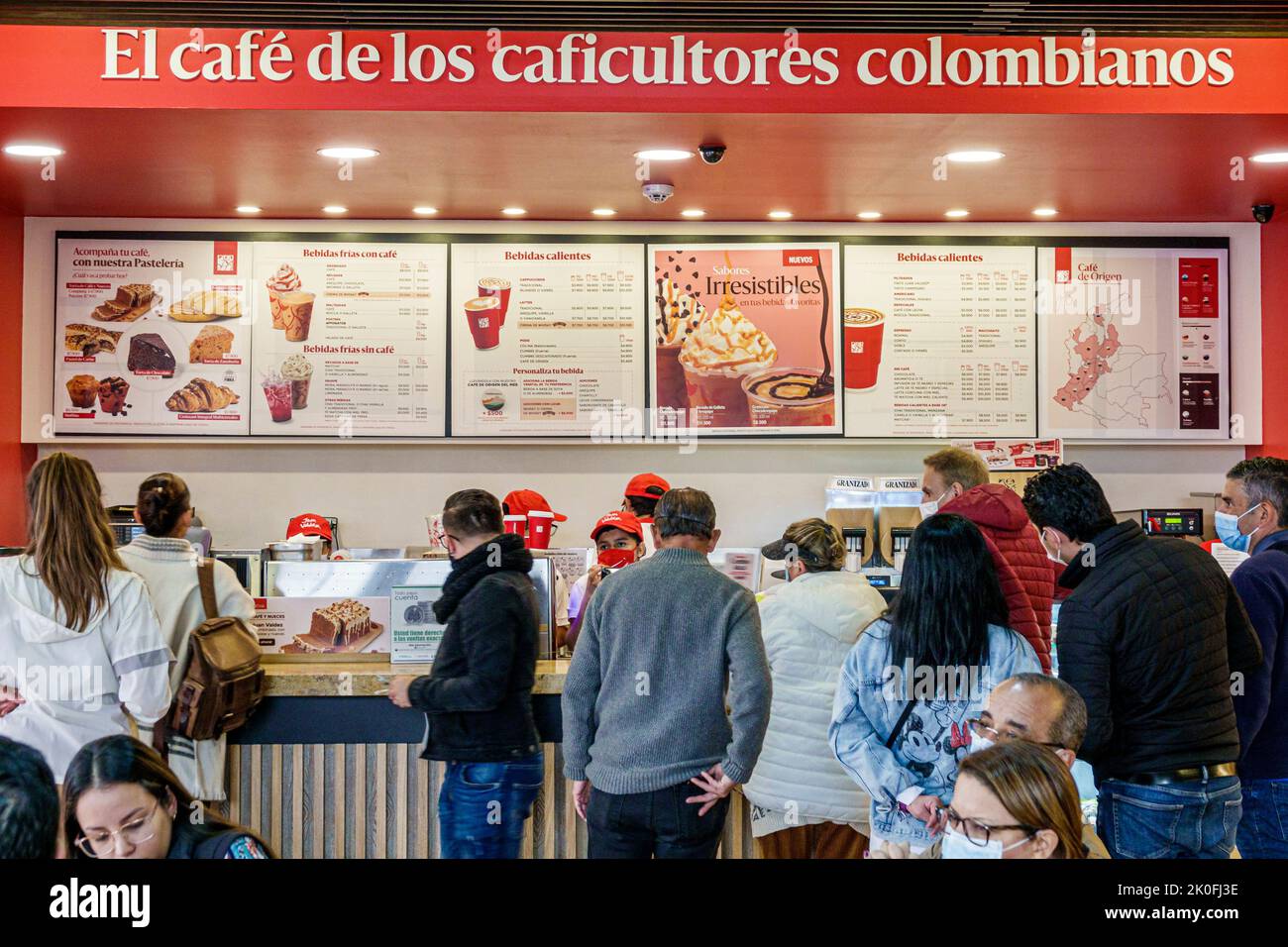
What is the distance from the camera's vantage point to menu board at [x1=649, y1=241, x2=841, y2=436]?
17.9 ft

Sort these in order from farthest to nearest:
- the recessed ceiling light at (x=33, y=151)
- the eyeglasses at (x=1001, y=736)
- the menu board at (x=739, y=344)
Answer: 1. the menu board at (x=739, y=344)
2. the recessed ceiling light at (x=33, y=151)
3. the eyeglasses at (x=1001, y=736)

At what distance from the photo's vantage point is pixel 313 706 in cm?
339

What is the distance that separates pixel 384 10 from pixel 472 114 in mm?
394

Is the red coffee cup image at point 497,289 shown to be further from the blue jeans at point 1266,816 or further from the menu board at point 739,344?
the blue jeans at point 1266,816

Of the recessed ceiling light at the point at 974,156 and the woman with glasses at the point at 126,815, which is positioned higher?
the recessed ceiling light at the point at 974,156

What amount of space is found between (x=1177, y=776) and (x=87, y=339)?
15.7 feet

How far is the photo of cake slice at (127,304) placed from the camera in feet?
17.6

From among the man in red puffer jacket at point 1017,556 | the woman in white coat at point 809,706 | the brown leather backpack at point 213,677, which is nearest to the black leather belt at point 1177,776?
the man in red puffer jacket at point 1017,556

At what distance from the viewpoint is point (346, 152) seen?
4207mm

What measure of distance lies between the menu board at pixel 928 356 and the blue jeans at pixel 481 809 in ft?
9.72

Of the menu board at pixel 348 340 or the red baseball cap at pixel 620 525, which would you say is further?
the menu board at pixel 348 340

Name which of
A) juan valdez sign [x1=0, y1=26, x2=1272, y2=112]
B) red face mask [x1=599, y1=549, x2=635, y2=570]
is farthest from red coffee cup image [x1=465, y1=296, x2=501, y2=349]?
juan valdez sign [x1=0, y1=26, x2=1272, y2=112]

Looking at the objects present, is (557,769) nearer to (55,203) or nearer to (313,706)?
(313,706)

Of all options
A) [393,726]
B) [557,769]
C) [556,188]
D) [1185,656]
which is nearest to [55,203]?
[556,188]
